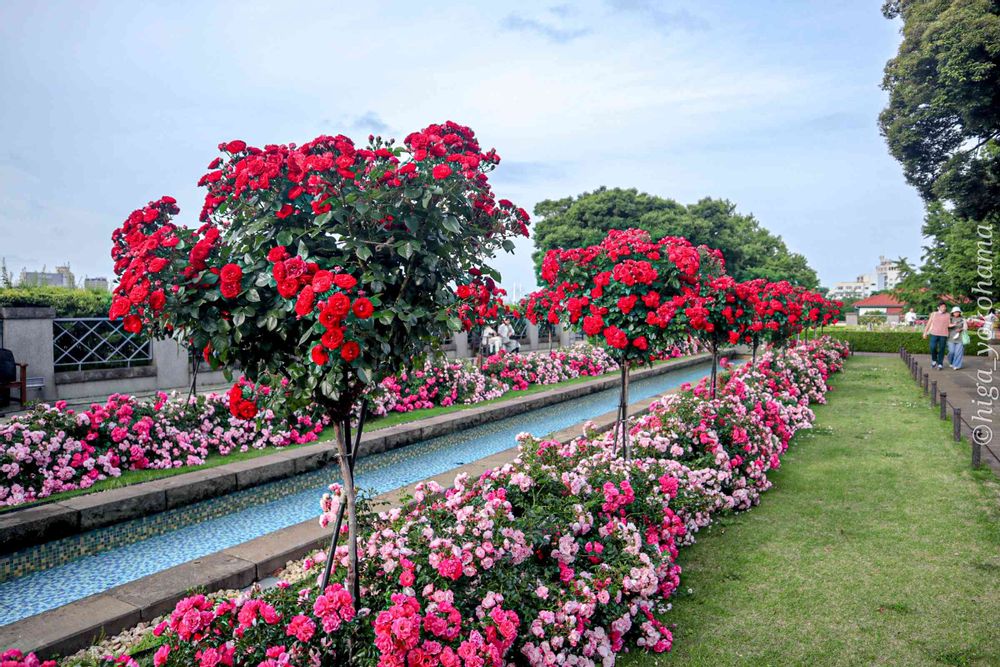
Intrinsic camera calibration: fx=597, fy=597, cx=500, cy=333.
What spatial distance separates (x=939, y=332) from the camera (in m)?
15.7

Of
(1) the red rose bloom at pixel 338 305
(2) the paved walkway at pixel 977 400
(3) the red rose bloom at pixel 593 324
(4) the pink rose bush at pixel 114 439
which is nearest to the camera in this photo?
(1) the red rose bloom at pixel 338 305

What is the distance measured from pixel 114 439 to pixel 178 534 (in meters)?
1.87

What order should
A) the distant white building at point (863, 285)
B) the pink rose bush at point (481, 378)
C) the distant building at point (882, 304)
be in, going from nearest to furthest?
1. the pink rose bush at point (481, 378)
2. the distant building at point (882, 304)
3. the distant white building at point (863, 285)

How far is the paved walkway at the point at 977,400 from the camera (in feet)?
24.0

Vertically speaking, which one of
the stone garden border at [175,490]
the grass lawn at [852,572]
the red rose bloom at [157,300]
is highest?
the red rose bloom at [157,300]

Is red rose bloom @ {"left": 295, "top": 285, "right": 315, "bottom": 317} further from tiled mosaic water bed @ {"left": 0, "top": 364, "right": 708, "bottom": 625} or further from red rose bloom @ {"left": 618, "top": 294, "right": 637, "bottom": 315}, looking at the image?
A: red rose bloom @ {"left": 618, "top": 294, "right": 637, "bottom": 315}

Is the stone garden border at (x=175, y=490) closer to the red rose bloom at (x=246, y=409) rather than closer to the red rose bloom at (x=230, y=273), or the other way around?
the red rose bloom at (x=246, y=409)

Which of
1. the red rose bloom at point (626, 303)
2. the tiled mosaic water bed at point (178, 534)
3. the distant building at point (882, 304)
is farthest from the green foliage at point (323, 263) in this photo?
the distant building at point (882, 304)

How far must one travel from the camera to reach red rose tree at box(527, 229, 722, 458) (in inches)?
201

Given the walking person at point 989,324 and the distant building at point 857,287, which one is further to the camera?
the distant building at point 857,287

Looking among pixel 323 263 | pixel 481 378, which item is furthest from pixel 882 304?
pixel 323 263

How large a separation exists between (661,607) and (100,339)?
11.1 metres

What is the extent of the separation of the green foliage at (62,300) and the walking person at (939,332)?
19.6 metres

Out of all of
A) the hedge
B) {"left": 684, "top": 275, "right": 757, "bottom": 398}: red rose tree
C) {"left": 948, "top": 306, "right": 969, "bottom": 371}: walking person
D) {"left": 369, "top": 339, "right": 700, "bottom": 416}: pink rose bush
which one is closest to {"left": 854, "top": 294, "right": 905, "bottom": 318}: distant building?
the hedge
